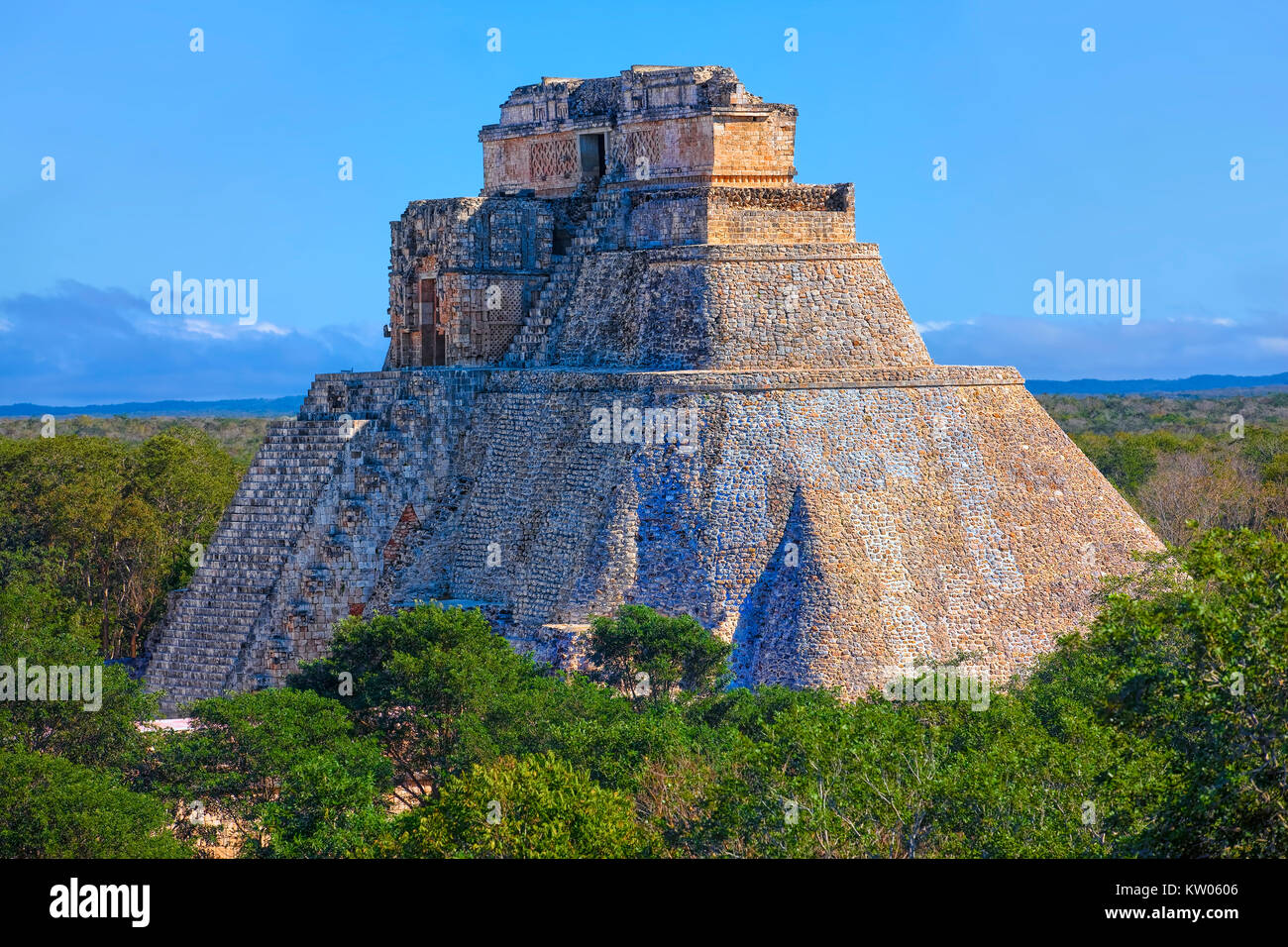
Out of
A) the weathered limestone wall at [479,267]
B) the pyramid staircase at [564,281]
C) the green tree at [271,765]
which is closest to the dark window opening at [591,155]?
the weathered limestone wall at [479,267]

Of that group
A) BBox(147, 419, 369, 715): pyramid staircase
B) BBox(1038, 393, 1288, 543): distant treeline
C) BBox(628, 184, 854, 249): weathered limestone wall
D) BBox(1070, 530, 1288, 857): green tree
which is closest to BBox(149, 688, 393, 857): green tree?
BBox(147, 419, 369, 715): pyramid staircase

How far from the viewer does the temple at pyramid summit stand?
1242 inches

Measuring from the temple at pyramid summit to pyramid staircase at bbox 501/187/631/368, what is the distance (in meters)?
0.06

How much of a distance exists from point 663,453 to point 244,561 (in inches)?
352

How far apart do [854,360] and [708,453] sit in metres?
3.42

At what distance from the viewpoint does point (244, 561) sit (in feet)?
118

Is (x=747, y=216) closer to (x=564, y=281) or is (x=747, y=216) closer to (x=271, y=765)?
(x=564, y=281)

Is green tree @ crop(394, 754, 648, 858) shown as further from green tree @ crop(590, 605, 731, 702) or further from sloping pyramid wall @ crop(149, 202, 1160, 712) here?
sloping pyramid wall @ crop(149, 202, 1160, 712)

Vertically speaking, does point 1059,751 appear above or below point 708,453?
below

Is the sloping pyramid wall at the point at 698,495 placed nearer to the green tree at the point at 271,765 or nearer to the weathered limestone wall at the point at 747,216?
the weathered limestone wall at the point at 747,216

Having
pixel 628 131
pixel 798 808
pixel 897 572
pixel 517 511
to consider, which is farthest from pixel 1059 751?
pixel 628 131

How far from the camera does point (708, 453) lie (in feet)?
106

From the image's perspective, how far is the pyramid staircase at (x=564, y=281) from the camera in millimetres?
36750
